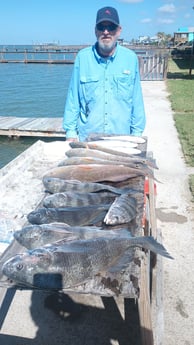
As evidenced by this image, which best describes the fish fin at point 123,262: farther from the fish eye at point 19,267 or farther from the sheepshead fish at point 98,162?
the sheepshead fish at point 98,162

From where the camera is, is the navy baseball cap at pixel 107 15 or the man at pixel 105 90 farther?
the man at pixel 105 90

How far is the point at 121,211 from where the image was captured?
91.7 inches

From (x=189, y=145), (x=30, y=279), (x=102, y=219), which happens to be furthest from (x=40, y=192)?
(x=189, y=145)

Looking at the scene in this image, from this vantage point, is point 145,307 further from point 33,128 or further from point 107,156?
point 33,128

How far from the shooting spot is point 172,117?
1188 centimetres

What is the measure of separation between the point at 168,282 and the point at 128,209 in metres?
1.79

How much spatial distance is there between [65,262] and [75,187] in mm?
1059

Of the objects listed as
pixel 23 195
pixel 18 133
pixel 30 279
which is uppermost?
pixel 30 279

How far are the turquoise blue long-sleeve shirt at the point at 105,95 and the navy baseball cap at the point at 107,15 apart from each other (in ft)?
1.29

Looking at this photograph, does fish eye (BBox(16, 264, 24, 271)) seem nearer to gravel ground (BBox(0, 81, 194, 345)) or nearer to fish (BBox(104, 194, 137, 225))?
fish (BBox(104, 194, 137, 225))

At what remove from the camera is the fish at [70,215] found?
2.35 m

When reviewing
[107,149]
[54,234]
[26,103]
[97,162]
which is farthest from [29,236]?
[26,103]

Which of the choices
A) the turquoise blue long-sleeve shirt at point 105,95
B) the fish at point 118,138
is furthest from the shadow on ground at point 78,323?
the turquoise blue long-sleeve shirt at point 105,95

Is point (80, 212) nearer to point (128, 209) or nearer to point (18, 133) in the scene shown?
point (128, 209)
